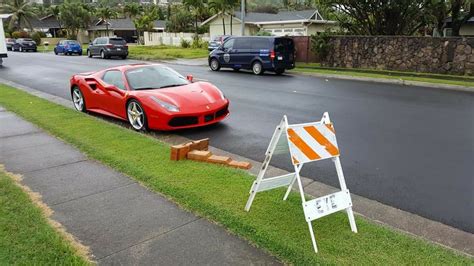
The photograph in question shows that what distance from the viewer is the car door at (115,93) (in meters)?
8.38

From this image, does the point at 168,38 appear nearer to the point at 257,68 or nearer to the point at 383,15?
the point at 383,15

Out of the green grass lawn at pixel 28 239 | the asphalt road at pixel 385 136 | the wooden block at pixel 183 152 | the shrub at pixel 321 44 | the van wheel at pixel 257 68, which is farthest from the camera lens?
the shrub at pixel 321 44

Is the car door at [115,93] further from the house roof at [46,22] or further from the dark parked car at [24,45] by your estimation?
the house roof at [46,22]

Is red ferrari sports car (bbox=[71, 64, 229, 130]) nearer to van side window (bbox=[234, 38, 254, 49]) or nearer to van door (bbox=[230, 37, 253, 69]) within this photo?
van door (bbox=[230, 37, 253, 69])

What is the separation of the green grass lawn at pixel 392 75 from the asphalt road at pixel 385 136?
2.83 m

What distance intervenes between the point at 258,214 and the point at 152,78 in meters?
5.44

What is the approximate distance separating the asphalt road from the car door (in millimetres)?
1497

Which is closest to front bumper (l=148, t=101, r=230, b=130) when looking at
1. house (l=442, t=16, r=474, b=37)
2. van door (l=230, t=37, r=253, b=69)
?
van door (l=230, t=37, r=253, b=69)

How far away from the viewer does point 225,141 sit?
7363 mm

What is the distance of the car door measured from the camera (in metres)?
8.38

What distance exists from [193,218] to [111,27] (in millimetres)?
79599

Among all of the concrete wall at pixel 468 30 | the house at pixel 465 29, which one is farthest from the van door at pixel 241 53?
the concrete wall at pixel 468 30

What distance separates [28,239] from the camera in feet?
11.5

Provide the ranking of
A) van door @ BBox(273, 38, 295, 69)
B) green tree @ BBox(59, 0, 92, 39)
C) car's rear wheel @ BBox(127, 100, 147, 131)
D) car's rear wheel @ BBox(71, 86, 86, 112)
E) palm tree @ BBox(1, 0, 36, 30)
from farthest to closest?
1. palm tree @ BBox(1, 0, 36, 30)
2. green tree @ BBox(59, 0, 92, 39)
3. van door @ BBox(273, 38, 295, 69)
4. car's rear wheel @ BBox(71, 86, 86, 112)
5. car's rear wheel @ BBox(127, 100, 147, 131)
